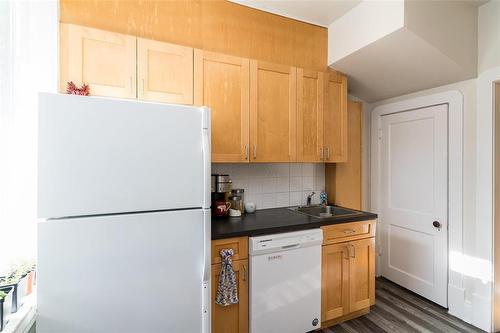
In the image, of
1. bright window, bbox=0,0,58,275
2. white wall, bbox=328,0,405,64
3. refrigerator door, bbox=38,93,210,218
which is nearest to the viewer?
refrigerator door, bbox=38,93,210,218

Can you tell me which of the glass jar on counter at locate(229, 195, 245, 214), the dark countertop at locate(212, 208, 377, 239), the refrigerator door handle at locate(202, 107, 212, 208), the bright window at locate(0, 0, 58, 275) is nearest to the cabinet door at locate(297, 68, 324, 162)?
the dark countertop at locate(212, 208, 377, 239)

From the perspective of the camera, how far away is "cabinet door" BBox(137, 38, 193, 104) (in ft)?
5.99

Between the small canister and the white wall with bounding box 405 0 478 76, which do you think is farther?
the small canister

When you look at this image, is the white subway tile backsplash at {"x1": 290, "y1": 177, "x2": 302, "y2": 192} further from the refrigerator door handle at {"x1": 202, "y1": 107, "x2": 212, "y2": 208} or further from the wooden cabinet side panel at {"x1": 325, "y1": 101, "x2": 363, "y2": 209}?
the refrigerator door handle at {"x1": 202, "y1": 107, "x2": 212, "y2": 208}

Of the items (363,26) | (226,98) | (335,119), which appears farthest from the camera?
(335,119)

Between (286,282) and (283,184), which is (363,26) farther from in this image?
(286,282)

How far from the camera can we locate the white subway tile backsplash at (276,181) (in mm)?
2561

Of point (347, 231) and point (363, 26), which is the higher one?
point (363, 26)

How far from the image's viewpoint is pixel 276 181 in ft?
8.97

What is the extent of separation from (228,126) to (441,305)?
8.60ft

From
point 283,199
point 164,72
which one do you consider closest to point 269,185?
point 283,199

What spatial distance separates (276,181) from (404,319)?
166 centimetres

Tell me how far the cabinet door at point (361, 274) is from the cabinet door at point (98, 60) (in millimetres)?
2154

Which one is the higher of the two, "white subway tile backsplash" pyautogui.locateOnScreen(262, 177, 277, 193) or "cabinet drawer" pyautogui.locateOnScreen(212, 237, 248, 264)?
"white subway tile backsplash" pyautogui.locateOnScreen(262, 177, 277, 193)
